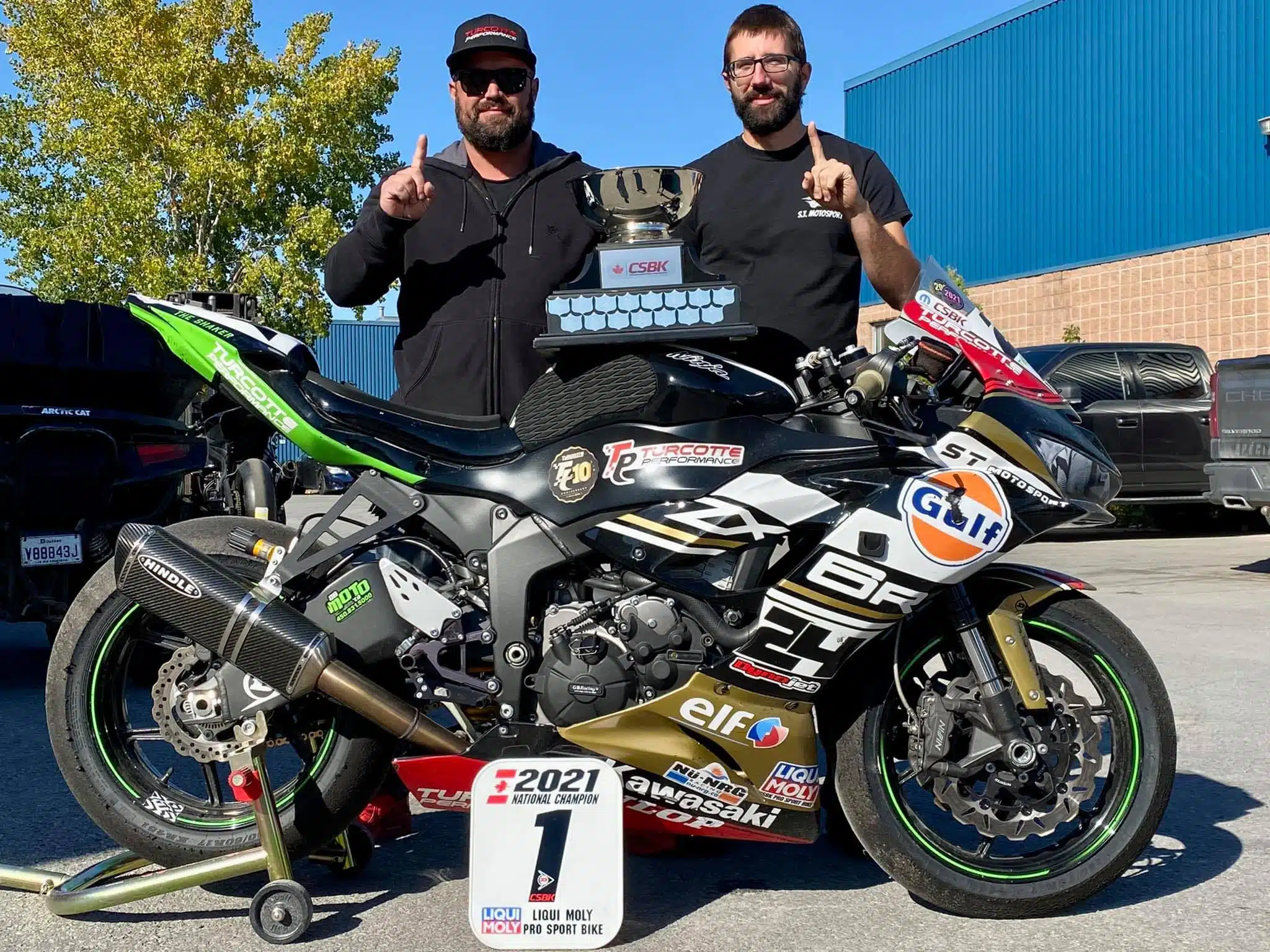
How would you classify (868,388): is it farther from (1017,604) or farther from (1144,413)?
(1144,413)

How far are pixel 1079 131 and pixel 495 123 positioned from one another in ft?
72.7

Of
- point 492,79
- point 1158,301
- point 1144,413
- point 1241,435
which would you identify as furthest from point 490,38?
point 1158,301

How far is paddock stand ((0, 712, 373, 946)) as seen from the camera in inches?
123

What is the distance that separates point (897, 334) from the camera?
10.7ft

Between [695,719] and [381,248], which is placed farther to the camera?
[381,248]

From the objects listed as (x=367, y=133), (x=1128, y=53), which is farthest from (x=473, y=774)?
(x=367, y=133)

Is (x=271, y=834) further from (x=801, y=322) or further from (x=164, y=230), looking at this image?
(x=164, y=230)

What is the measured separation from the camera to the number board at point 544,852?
3.10 m

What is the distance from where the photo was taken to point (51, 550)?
591 cm

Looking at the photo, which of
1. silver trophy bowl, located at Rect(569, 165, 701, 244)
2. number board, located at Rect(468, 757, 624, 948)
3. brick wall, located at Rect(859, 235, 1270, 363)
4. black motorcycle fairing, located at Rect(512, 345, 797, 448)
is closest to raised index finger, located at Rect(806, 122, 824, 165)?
silver trophy bowl, located at Rect(569, 165, 701, 244)

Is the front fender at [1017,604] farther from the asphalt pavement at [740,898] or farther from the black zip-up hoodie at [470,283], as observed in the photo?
the black zip-up hoodie at [470,283]

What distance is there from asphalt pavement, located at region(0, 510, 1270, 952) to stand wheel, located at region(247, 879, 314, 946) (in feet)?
0.18

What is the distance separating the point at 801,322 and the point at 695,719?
4.16ft

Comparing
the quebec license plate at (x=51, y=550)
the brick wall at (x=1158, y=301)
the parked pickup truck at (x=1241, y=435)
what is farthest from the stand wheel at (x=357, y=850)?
the brick wall at (x=1158, y=301)
